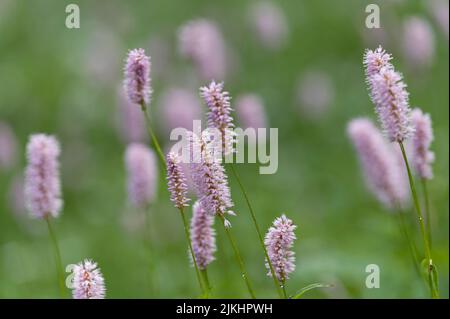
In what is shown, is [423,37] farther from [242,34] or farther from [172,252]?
[242,34]

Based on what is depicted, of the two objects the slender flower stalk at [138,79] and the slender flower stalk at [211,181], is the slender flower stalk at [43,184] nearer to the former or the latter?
the slender flower stalk at [138,79]

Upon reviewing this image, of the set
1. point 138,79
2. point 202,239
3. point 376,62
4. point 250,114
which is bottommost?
point 202,239

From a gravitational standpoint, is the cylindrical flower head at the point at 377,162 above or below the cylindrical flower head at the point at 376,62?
above

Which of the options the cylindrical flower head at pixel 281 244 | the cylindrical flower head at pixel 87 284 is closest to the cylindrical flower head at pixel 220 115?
the cylindrical flower head at pixel 281 244

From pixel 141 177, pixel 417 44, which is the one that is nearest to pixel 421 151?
pixel 141 177

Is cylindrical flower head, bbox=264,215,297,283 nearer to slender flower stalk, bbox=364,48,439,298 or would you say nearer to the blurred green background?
slender flower stalk, bbox=364,48,439,298

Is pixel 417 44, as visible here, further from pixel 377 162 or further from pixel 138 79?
pixel 138 79
